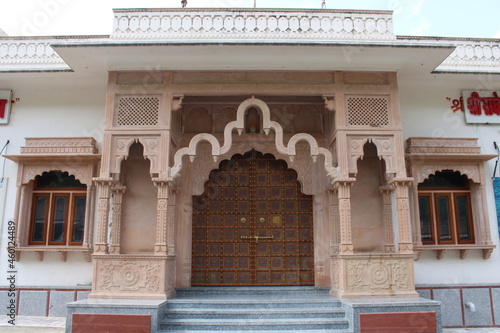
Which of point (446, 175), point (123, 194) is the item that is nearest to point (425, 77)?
point (446, 175)

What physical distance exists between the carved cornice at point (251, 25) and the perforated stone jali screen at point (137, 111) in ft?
3.35

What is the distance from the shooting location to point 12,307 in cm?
731

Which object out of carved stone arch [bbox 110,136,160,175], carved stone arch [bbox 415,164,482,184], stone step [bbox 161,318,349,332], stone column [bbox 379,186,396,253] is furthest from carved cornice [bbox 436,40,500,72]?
carved stone arch [bbox 110,136,160,175]

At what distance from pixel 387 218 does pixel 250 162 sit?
275 cm

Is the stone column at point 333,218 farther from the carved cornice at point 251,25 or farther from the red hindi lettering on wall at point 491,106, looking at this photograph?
the red hindi lettering on wall at point 491,106

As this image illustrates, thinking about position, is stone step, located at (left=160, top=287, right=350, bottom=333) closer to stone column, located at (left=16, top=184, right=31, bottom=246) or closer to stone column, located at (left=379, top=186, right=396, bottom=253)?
stone column, located at (left=379, top=186, right=396, bottom=253)

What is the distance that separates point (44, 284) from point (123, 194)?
207 centimetres

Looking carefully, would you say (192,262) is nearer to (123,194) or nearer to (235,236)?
(235,236)

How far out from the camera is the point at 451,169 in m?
7.67

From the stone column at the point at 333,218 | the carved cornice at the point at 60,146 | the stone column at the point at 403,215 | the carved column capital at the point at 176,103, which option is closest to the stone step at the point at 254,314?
the stone column at the point at 333,218

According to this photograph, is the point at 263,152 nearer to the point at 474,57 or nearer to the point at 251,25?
the point at 251,25

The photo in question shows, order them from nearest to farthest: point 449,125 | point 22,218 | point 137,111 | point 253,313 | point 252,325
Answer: point 252,325 < point 253,313 < point 137,111 < point 22,218 < point 449,125

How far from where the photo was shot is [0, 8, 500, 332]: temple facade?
6.66 m

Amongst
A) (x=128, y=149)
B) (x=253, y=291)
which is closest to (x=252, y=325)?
(x=253, y=291)
